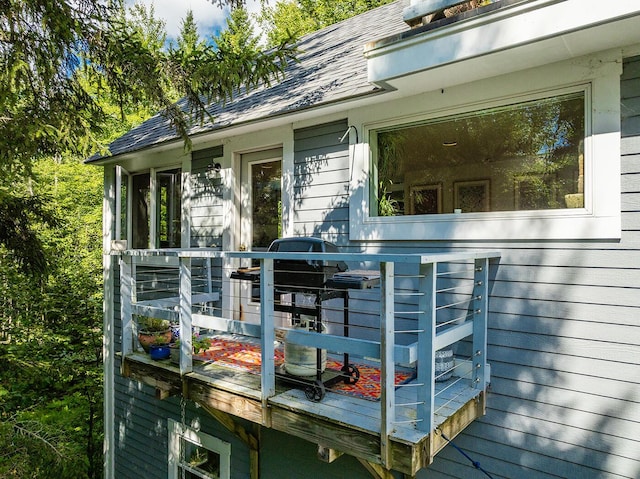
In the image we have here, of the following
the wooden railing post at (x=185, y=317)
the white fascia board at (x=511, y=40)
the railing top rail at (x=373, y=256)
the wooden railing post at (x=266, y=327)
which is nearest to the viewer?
the railing top rail at (x=373, y=256)

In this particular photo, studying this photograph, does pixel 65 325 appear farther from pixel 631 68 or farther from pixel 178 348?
pixel 631 68

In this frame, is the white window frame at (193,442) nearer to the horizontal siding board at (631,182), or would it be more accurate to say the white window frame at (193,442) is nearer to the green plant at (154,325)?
the green plant at (154,325)

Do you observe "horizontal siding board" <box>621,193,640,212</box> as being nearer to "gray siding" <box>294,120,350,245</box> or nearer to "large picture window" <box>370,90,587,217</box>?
"large picture window" <box>370,90,587,217</box>

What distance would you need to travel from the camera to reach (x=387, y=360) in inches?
85.7

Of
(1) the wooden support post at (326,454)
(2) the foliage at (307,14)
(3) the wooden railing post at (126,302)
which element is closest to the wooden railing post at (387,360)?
(1) the wooden support post at (326,454)

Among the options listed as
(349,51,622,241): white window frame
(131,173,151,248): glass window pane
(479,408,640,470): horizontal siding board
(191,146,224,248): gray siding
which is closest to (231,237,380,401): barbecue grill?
(349,51,622,241): white window frame

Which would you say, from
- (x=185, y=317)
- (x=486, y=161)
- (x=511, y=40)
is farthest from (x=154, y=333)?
(x=511, y=40)

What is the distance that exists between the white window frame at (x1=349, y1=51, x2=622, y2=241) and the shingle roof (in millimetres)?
409

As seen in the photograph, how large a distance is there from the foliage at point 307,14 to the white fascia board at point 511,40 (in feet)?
40.2

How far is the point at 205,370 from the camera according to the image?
3412mm

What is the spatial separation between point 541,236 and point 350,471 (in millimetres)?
2481

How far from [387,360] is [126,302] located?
2813mm

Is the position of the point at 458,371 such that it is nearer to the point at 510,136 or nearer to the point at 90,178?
the point at 510,136

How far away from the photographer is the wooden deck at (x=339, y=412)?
220 cm
